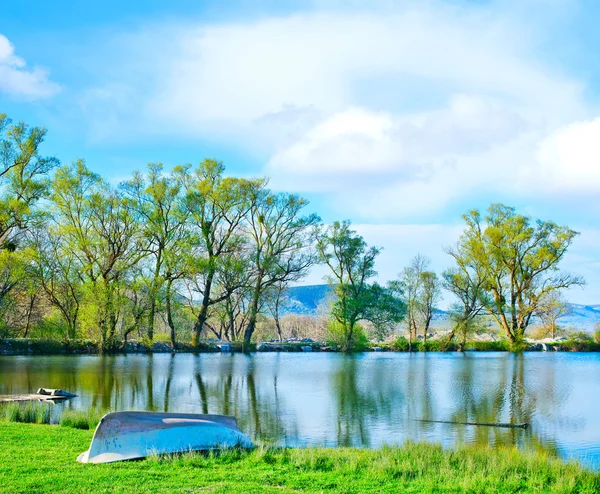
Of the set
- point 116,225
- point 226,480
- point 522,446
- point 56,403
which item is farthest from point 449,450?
point 116,225

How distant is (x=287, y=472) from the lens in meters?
9.03

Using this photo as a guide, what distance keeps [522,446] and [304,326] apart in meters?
97.3

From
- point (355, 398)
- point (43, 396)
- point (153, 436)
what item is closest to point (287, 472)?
point (153, 436)

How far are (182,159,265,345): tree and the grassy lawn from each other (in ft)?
135

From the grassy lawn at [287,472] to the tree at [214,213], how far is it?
135 ft

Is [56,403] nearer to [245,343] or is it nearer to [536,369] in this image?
[536,369]

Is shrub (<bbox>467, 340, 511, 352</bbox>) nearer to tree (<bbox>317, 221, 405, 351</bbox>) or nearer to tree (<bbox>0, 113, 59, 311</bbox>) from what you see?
tree (<bbox>317, 221, 405, 351</bbox>)

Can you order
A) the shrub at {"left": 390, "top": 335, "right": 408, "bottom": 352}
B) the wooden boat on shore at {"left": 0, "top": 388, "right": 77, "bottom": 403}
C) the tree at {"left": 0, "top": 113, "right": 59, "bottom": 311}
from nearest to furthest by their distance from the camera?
the wooden boat on shore at {"left": 0, "top": 388, "right": 77, "bottom": 403} → the tree at {"left": 0, "top": 113, "right": 59, "bottom": 311} → the shrub at {"left": 390, "top": 335, "right": 408, "bottom": 352}

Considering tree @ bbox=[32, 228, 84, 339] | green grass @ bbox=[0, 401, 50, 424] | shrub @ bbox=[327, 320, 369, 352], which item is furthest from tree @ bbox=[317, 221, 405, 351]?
green grass @ bbox=[0, 401, 50, 424]

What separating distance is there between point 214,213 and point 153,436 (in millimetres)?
43317

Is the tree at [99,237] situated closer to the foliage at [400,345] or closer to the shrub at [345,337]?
the shrub at [345,337]

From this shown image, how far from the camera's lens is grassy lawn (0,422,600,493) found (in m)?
7.84

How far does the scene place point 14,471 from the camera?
321 inches

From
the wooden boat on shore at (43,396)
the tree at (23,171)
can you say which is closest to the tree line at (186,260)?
the tree at (23,171)
